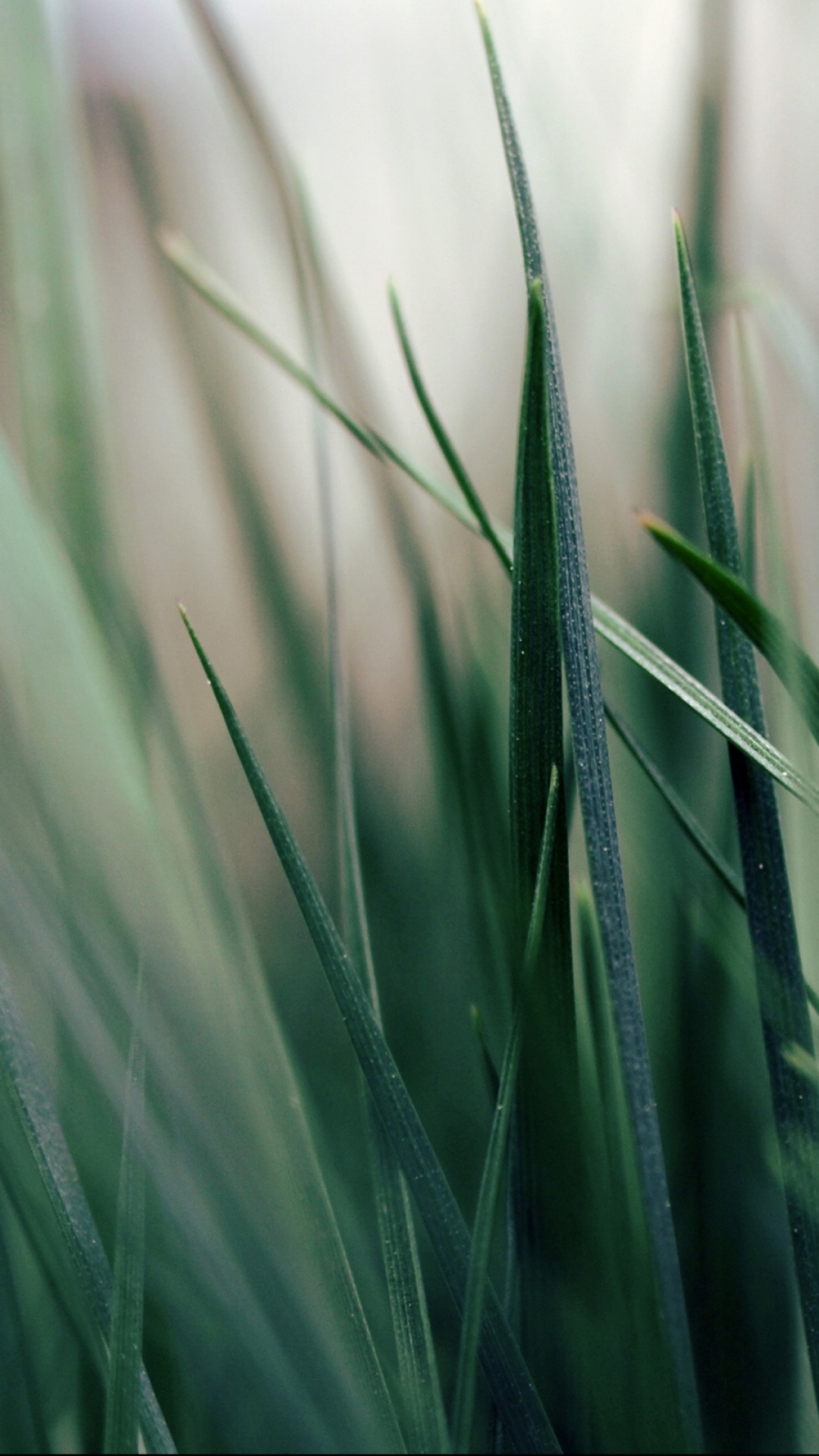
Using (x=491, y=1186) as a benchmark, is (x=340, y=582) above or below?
above

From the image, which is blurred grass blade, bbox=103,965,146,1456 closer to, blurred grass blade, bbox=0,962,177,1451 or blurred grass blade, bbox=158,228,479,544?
blurred grass blade, bbox=0,962,177,1451

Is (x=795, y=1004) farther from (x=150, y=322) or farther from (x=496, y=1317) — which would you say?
(x=150, y=322)

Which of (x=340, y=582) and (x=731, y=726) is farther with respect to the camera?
(x=340, y=582)

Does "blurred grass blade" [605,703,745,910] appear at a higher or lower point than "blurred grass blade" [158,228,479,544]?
lower

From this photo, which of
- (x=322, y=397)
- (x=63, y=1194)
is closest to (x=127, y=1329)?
(x=63, y=1194)

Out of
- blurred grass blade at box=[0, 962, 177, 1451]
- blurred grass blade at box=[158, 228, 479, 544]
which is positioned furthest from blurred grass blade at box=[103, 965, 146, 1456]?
blurred grass blade at box=[158, 228, 479, 544]

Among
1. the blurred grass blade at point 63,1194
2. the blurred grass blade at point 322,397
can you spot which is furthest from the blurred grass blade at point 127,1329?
the blurred grass blade at point 322,397

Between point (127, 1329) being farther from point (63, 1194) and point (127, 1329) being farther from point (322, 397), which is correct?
point (322, 397)
